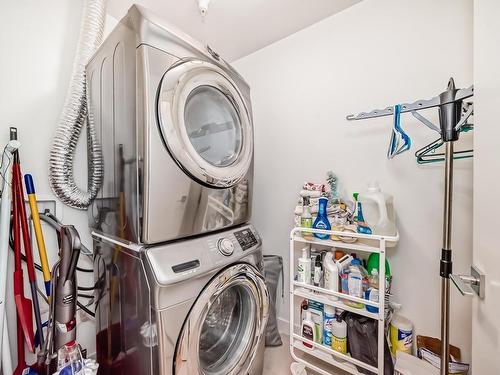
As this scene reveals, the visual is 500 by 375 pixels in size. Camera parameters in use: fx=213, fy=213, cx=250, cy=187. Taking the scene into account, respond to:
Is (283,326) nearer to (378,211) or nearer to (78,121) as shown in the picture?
(378,211)

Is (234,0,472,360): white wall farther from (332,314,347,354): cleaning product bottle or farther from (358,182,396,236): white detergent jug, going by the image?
(332,314,347,354): cleaning product bottle

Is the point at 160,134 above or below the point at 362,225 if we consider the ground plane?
above

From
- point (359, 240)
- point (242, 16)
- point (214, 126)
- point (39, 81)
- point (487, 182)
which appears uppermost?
point (242, 16)

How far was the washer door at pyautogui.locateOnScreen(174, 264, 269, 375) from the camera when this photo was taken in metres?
0.98

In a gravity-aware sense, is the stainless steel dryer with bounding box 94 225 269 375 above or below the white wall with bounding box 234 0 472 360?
below

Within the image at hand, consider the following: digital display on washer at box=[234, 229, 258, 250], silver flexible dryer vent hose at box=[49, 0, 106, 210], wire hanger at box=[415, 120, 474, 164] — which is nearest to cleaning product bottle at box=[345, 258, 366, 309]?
digital display on washer at box=[234, 229, 258, 250]

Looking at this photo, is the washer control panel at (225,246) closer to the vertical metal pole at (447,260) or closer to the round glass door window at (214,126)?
the round glass door window at (214,126)

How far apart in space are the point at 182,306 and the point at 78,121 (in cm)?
114

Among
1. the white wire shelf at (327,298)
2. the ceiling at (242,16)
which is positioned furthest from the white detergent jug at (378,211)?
the ceiling at (242,16)

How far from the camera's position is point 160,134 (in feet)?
2.74

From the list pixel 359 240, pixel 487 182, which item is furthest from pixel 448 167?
pixel 359 240

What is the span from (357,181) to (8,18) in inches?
85.7

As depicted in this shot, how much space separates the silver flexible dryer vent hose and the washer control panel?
0.72m

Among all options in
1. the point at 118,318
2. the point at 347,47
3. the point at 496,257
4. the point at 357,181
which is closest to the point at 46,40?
the point at 118,318
